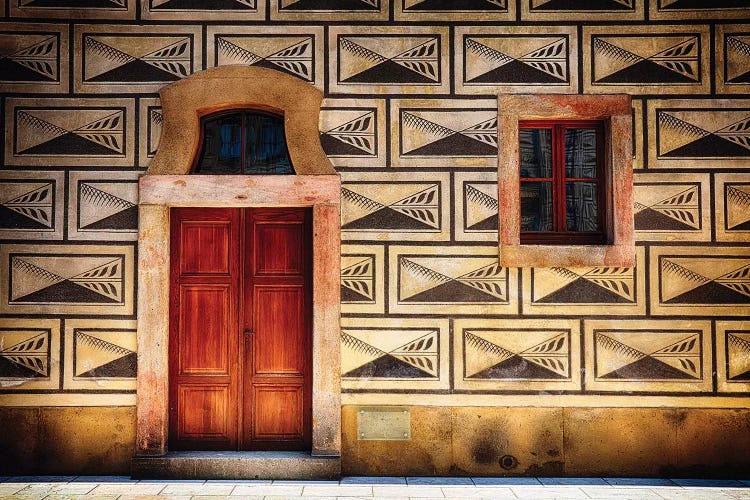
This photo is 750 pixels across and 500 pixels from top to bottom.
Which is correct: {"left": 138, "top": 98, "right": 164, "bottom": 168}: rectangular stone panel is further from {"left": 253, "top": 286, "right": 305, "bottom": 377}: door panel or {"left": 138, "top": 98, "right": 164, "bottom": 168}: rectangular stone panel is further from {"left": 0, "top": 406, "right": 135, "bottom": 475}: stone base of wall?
{"left": 0, "top": 406, "right": 135, "bottom": 475}: stone base of wall

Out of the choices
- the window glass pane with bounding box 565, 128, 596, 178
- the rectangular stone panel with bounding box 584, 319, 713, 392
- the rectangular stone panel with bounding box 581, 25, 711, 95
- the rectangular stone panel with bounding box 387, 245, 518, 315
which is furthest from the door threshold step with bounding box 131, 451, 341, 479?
the rectangular stone panel with bounding box 581, 25, 711, 95

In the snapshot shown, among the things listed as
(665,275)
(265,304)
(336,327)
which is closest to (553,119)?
(665,275)

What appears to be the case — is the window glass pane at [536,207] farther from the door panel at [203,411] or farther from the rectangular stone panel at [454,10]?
the door panel at [203,411]

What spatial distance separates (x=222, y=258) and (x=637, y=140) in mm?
4094

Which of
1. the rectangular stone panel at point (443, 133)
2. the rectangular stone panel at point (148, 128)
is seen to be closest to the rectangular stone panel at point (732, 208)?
the rectangular stone panel at point (443, 133)

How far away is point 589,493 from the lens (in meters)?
5.39

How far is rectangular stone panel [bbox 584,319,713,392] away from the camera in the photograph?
5852 millimetres

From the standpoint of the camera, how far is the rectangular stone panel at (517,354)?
5859 millimetres

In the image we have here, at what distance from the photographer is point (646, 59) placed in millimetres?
5957

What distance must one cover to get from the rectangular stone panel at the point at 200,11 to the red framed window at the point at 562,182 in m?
2.79

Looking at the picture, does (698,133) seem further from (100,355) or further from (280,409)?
(100,355)

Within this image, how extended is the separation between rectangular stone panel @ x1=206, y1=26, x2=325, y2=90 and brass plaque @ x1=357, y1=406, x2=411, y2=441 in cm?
313

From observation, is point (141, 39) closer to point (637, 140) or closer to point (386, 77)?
point (386, 77)

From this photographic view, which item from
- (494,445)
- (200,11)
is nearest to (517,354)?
(494,445)
